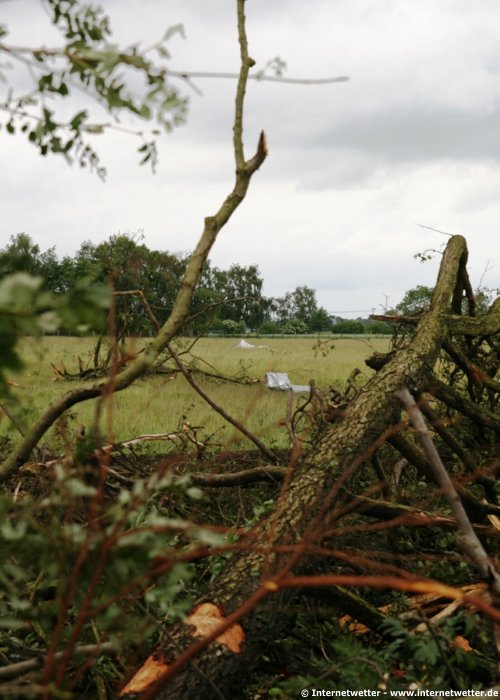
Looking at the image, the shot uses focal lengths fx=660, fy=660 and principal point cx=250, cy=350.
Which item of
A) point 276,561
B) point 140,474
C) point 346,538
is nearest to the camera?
point 276,561

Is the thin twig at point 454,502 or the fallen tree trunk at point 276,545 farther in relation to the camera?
the fallen tree trunk at point 276,545

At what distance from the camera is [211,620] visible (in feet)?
8.37

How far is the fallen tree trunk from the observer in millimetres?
2244

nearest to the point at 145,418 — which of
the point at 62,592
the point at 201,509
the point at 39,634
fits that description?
the point at 201,509

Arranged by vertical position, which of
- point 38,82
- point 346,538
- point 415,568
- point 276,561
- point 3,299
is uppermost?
point 38,82

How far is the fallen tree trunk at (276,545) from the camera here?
2244 millimetres

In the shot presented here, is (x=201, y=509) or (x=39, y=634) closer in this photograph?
(x=39, y=634)

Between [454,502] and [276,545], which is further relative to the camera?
[276,545]

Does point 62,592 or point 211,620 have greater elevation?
point 62,592

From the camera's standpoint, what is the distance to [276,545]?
287 cm

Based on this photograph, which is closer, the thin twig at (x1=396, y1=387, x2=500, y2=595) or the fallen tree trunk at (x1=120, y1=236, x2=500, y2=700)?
the thin twig at (x1=396, y1=387, x2=500, y2=595)

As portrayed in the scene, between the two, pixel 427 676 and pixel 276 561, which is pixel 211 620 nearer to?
pixel 276 561

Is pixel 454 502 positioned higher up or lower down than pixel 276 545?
higher up

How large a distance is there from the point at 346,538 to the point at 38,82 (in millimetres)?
2846
